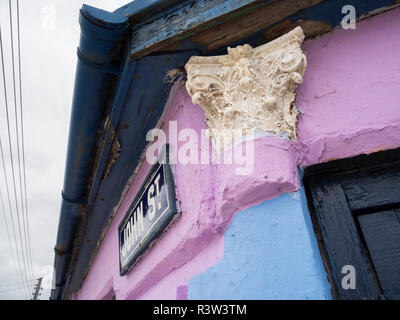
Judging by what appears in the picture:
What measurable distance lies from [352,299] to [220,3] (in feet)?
4.39

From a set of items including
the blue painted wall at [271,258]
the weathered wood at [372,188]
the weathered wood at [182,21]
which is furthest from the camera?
the weathered wood at [182,21]

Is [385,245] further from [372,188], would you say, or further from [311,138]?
[311,138]

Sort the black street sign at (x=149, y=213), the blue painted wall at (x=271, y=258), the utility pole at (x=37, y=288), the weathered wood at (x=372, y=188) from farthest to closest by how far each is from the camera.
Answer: the utility pole at (x=37, y=288) < the black street sign at (x=149, y=213) < the weathered wood at (x=372, y=188) < the blue painted wall at (x=271, y=258)

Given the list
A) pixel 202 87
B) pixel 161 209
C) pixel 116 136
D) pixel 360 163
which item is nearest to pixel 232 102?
pixel 202 87

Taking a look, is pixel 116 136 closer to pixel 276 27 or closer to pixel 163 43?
pixel 163 43

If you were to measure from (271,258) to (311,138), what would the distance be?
0.57 m

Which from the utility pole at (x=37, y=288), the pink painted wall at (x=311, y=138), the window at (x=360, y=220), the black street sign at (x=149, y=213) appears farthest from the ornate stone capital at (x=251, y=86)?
the utility pole at (x=37, y=288)

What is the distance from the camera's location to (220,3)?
1423 mm

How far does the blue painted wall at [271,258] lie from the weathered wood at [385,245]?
207 millimetres

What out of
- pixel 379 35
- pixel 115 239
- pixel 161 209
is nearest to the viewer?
pixel 379 35

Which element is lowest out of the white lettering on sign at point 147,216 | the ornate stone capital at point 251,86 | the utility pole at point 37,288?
the white lettering on sign at point 147,216

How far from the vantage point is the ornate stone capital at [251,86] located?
55.3 inches

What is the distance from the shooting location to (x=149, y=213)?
199 centimetres

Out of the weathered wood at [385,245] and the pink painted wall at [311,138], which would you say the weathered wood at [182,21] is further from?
the weathered wood at [385,245]
